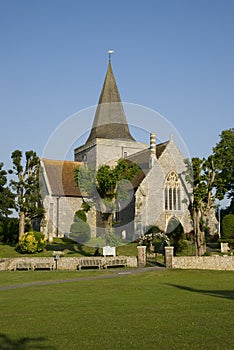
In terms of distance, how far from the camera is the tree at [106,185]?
32.5 m

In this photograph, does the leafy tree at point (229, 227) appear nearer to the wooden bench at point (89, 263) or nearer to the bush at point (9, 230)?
the wooden bench at point (89, 263)

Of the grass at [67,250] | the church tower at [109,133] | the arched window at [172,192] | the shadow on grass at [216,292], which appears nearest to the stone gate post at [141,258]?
the grass at [67,250]

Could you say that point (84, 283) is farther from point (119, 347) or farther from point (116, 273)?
point (119, 347)

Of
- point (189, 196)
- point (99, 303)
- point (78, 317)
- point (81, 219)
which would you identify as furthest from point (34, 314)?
point (189, 196)

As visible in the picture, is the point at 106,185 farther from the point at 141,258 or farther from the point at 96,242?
the point at 96,242

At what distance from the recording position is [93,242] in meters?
39.2

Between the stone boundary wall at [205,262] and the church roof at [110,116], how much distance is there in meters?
30.8

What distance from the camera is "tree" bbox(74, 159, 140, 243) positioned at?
32.5 meters

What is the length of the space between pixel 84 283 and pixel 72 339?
11080mm

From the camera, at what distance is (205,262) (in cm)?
2725

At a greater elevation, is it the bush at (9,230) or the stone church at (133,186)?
the stone church at (133,186)

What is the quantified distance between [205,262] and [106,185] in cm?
931

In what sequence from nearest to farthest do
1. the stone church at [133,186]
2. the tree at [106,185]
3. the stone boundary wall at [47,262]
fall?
the stone boundary wall at [47,262] → the tree at [106,185] → the stone church at [133,186]

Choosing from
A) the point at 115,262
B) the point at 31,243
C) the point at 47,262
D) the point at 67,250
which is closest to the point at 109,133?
the point at 67,250
